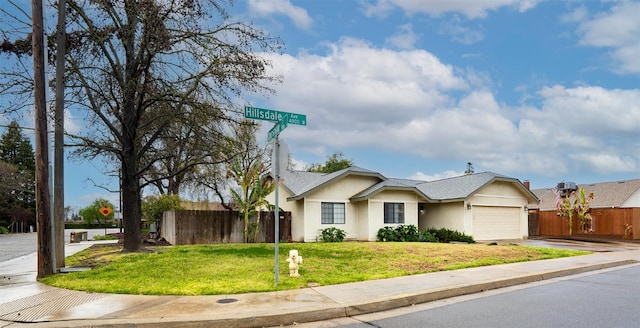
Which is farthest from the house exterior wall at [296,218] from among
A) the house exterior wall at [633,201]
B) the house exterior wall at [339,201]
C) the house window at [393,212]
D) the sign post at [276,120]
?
the house exterior wall at [633,201]

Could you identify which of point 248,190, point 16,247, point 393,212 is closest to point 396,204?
point 393,212

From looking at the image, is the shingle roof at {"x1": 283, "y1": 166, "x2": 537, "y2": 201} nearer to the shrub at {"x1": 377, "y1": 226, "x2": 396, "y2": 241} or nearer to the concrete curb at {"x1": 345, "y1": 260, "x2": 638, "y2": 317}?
the shrub at {"x1": 377, "y1": 226, "x2": 396, "y2": 241}

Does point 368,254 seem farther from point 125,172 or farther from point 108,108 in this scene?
point 108,108

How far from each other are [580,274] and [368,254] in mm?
5710

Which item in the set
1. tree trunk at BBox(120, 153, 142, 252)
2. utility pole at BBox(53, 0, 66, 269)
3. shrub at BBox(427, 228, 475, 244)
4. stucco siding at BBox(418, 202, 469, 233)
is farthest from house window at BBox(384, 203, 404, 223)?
utility pole at BBox(53, 0, 66, 269)

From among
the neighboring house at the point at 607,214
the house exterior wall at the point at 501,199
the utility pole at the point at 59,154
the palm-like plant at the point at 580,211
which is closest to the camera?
the utility pole at the point at 59,154

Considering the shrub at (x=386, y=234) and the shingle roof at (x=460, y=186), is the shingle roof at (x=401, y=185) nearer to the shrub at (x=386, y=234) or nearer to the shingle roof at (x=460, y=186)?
the shingle roof at (x=460, y=186)

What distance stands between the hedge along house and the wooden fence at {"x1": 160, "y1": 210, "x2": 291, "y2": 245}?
1.52 metres

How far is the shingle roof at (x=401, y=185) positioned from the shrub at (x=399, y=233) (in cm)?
207

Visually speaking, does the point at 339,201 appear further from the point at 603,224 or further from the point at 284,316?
the point at 603,224

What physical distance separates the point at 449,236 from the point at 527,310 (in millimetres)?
17005

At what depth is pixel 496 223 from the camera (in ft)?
84.2

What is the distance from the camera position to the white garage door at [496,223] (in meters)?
24.8

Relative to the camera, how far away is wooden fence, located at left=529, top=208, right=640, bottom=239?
81.8 ft
